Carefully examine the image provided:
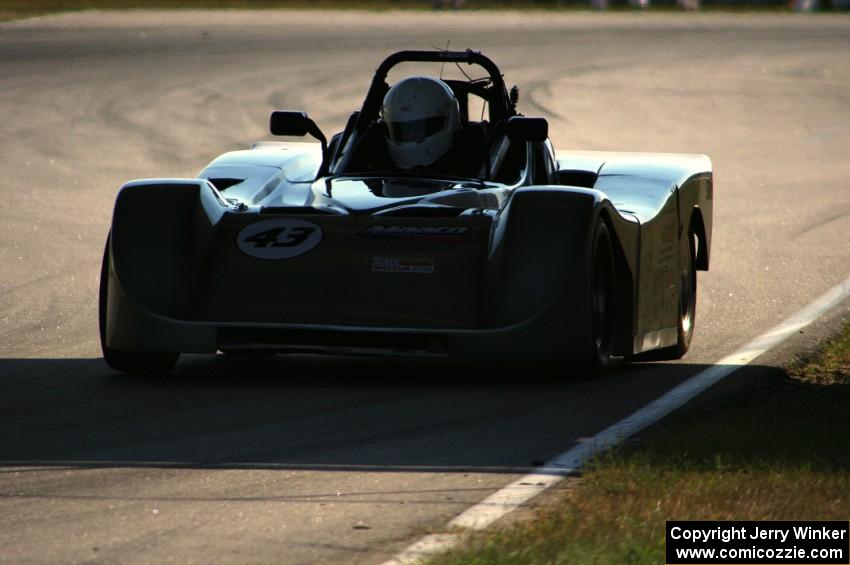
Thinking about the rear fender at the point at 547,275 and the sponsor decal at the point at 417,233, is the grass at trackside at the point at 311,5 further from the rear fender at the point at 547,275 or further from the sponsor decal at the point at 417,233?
the rear fender at the point at 547,275

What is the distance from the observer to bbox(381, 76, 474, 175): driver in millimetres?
9602

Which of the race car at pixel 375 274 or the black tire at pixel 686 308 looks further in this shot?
the black tire at pixel 686 308

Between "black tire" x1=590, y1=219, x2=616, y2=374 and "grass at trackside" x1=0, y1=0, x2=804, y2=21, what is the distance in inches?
1055

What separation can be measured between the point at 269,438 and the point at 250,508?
1.25 metres

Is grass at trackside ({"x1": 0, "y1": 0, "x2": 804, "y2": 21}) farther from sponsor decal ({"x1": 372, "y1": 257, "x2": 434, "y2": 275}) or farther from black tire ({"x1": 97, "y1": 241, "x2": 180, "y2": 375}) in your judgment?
sponsor decal ({"x1": 372, "y1": 257, "x2": 434, "y2": 275})

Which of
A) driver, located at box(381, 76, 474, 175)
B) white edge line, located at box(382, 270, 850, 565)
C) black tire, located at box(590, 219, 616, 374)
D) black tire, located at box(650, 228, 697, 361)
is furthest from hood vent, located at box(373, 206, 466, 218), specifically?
Answer: black tire, located at box(650, 228, 697, 361)

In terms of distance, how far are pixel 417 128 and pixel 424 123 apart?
0.15 ft

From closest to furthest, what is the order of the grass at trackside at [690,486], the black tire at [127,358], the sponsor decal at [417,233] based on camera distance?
the grass at trackside at [690,486] → the sponsor decal at [417,233] → the black tire at [127,358]

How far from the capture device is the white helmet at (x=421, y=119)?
960 centimetres

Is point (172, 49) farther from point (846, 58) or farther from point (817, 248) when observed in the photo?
point (817, 248)

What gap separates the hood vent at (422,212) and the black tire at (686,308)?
1.83m

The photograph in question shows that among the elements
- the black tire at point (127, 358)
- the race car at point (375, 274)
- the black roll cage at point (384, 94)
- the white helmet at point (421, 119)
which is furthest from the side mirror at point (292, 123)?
the black tire at point (127, 358)

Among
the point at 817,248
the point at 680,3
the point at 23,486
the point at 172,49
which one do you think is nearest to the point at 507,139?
the point at 23,486

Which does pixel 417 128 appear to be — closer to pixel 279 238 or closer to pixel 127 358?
pixel 279 238
